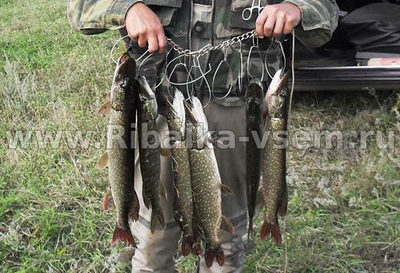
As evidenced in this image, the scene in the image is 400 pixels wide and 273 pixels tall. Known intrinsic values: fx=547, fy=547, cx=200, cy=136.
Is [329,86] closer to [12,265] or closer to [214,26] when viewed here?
[214,26]

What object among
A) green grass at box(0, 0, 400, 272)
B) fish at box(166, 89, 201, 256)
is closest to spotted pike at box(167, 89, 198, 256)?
fish at box(166, 89, 201, 256)

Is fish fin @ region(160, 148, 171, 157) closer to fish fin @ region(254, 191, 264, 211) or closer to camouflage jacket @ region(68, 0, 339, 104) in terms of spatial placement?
camouflage jacket @ region(68, 0, 339, 104)

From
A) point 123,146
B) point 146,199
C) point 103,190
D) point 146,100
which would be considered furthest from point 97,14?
point 103,190

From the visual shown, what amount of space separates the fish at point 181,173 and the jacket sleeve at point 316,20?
565 mm

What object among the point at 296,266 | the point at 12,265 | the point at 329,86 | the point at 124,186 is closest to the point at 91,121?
the point at 12,265

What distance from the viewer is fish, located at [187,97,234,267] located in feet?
6.84

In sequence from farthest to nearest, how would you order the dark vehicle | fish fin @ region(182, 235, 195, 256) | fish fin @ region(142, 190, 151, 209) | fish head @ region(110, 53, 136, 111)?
the dark vehicle < fish fin @ region(182, 235, 195, 256) < fish fin @ region(142, 190, 151, 209) < fish head @ region(110, 53, 136, 111)

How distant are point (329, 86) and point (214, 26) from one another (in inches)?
98.0

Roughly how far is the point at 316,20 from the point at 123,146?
90cm

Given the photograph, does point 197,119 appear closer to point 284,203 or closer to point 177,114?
point 177,114

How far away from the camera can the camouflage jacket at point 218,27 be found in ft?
7.02

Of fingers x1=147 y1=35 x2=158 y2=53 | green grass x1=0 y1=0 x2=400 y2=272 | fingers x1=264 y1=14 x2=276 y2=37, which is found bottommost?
green grass x1=0 y1=0 x2=400 y2=272

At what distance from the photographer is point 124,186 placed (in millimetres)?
2162

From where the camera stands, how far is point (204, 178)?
7.14 feet
